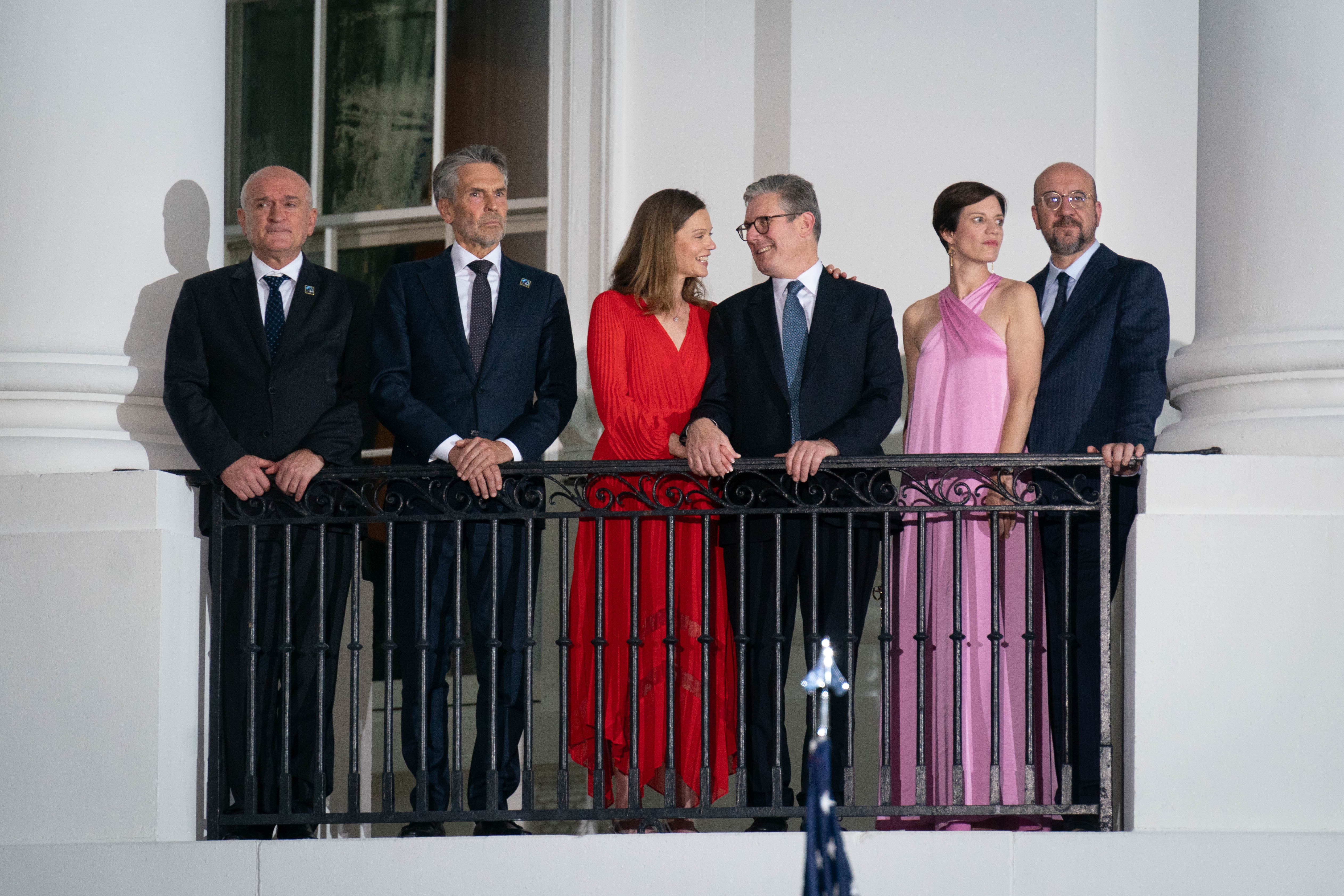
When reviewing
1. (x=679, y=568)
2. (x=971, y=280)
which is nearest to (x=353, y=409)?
(x=679, y=568)

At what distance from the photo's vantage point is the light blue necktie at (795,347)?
5082 mm

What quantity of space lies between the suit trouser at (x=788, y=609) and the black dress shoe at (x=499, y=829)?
680 millimetres

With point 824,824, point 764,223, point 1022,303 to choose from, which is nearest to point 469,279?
point 764,223

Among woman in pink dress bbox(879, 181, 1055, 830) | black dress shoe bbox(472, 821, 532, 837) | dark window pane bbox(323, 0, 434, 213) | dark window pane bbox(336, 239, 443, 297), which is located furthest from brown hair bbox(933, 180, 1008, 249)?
dark window pane bbox(323, 0, 434, 213)

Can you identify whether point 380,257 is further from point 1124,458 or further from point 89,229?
point 1124,458

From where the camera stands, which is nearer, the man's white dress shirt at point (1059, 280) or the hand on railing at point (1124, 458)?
the hand on railing at point (1124, 458)

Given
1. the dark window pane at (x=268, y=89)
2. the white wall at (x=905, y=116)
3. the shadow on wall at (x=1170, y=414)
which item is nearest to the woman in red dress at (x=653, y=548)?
the white wall at (x=905, y=116)

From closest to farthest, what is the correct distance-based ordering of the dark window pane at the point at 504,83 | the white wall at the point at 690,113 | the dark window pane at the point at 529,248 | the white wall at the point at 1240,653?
1. the white wall at the point at 1240,653
2. the white wall at the point at 690,113
3. the dark window pane at the point at 529,248
4. the dark window pane at the point at 504,83

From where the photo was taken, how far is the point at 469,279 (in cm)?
536

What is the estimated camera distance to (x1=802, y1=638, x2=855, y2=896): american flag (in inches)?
113

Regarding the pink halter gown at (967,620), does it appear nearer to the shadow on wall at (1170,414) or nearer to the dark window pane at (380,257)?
the shadow on wall at (1170,414)

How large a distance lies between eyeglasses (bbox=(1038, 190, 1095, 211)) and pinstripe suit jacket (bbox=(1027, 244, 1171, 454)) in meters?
0.20

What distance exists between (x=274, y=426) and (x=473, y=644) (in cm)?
92

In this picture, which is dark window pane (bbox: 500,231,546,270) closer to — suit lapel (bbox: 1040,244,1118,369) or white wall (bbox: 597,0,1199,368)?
white wall (bbox: 597,0,1199,368)
